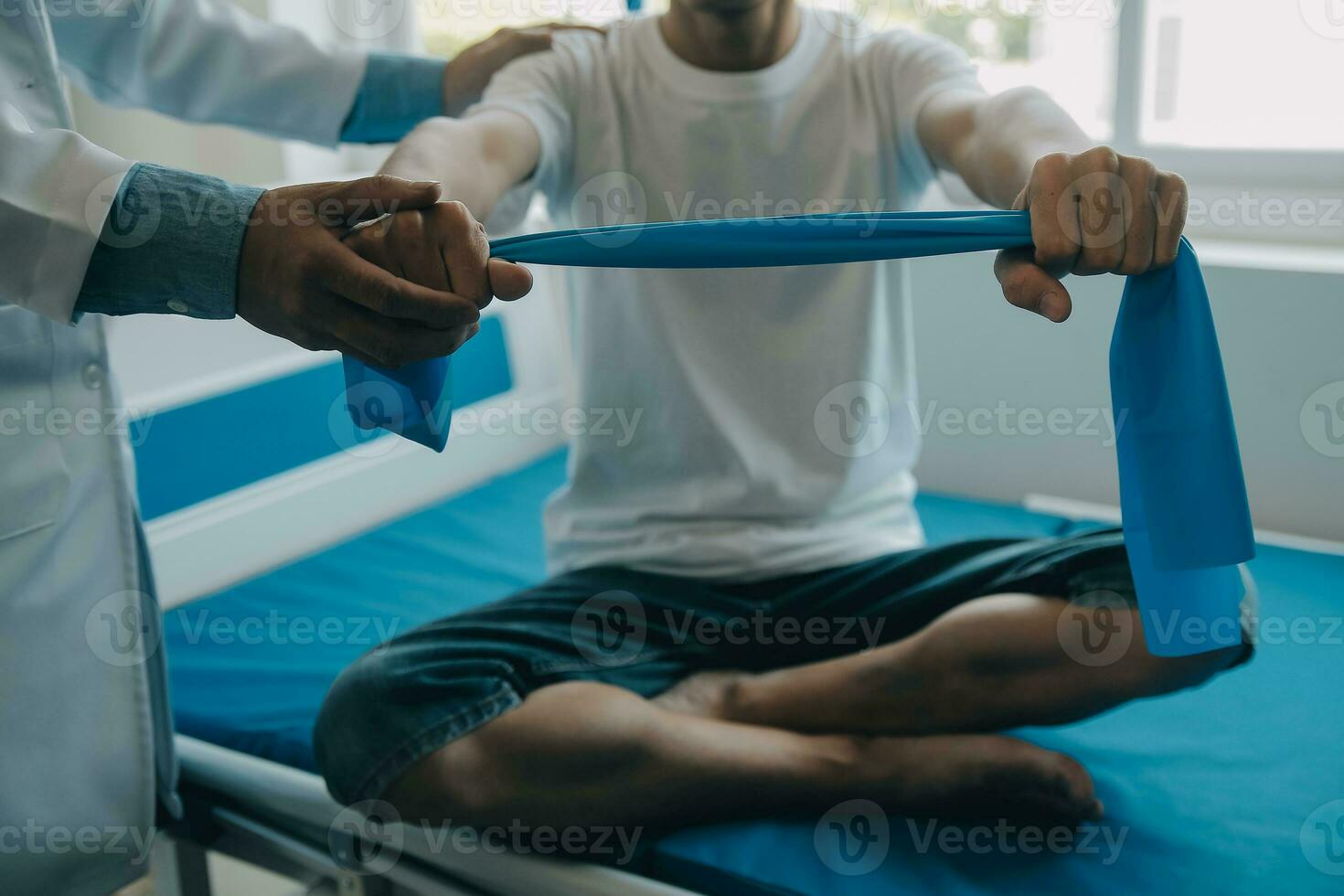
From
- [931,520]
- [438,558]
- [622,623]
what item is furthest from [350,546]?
[931,520]

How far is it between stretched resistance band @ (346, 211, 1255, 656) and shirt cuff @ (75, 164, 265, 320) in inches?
6.5

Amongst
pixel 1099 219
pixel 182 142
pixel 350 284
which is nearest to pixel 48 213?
pixel 350 284

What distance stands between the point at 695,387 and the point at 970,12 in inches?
44.7

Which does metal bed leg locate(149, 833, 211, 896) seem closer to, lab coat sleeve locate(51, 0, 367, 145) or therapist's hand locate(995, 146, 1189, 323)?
lab coat sleeve locate(51, 0, 367, 145)

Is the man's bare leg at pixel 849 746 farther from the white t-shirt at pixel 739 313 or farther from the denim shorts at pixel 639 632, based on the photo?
the white t-shirt at pixel 739 313

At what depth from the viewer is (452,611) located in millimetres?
1651

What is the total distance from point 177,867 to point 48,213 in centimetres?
81

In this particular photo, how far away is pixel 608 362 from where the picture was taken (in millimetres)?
1403

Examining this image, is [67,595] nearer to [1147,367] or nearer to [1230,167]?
[1147,367]

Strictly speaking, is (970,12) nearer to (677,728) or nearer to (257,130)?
(257,130)

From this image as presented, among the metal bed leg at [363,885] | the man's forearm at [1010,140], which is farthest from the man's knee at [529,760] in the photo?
the man's forearm at [1010,140]

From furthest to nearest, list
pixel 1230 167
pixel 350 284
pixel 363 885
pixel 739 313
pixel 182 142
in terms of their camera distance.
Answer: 1. pixel 182 142
2. pixel 1230 167
3. pixel 739 313
4. pixel 363 885
5. pixel 350 284

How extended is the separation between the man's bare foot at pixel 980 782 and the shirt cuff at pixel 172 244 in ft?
2.32

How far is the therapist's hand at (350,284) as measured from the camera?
0.89 meters
